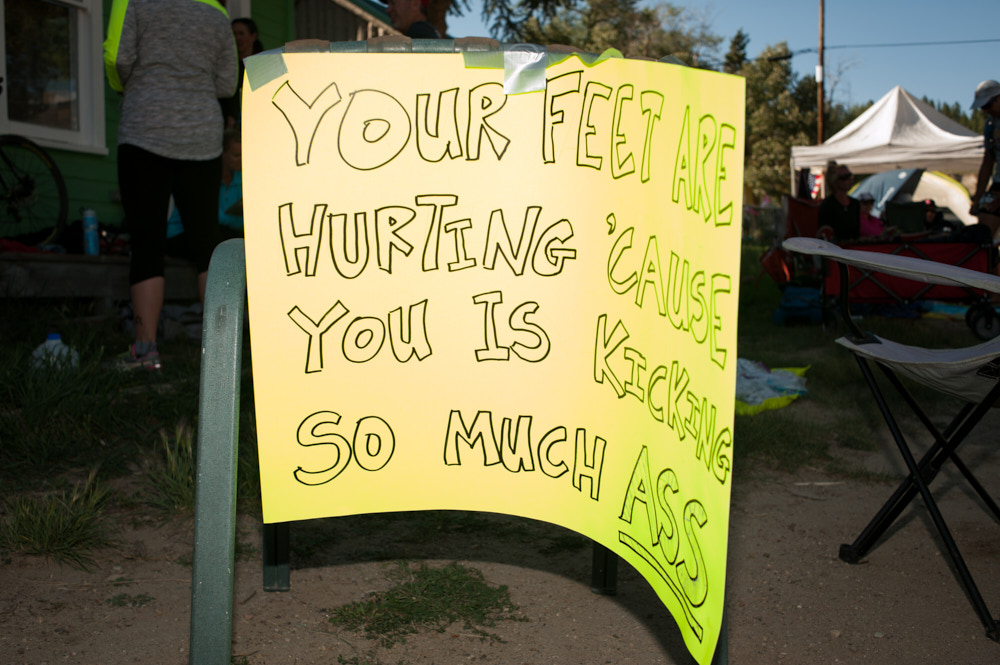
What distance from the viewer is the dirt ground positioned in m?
1.93

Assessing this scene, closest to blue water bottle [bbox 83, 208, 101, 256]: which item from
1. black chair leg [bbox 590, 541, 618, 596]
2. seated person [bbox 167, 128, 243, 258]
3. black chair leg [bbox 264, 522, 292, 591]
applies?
seated person [bbox 167, 128, 243, 258]

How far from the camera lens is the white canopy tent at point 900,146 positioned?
14.8 meters

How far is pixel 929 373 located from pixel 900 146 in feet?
48.9

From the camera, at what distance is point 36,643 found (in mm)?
1895

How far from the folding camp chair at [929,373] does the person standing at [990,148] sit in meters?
4.87

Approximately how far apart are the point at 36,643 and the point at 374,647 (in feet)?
2.46

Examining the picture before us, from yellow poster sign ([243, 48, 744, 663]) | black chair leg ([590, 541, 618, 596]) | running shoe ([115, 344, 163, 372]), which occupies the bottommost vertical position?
black chair leg ([590, 541, 618, 596])

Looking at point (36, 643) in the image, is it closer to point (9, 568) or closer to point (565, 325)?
point (9, 568)

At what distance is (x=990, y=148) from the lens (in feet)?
21.9

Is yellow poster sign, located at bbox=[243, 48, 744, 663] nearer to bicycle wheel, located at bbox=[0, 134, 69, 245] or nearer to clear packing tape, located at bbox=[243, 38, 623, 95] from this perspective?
clear packing tape, located at bbox=[243, 38, 623, 95]

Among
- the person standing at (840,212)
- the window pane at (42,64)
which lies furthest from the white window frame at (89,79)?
the person standing at (840,212)

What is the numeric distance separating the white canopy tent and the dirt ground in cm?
1302

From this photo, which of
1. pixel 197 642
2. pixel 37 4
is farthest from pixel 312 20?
pixel 197 642

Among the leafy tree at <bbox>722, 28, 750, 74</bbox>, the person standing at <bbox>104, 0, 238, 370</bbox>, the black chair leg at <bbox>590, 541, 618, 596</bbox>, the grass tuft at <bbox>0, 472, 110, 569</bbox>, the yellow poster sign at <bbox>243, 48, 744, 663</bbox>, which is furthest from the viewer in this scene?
the leafy tree at <bbox>722, 28, 750, 74</bbox>
